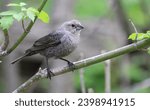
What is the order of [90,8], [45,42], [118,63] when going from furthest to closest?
[90,8] < [118,63] < [45,42]

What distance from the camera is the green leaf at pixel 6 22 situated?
3.04 metres

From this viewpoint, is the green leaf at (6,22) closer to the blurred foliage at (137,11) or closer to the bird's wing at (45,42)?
the bird's wing at (45,42)

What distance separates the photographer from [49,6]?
10.3 m

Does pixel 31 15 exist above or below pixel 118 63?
below

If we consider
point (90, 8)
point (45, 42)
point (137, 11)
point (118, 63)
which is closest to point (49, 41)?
point (45, 42)

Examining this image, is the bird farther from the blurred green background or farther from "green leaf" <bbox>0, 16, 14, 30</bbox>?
the blurred green background

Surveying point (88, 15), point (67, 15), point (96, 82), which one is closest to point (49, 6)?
point (88, 15)

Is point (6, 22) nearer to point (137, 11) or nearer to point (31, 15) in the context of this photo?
point (31, 15)

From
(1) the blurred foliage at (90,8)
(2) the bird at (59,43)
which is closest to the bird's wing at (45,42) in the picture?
(2) the bird at (59,43)

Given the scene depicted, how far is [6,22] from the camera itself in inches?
120

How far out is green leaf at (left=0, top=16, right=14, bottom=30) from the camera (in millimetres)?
3039

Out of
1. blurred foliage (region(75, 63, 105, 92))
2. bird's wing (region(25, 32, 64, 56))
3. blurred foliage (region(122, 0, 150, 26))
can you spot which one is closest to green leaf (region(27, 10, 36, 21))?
bird's wing (region(25, 32, 64, 56))

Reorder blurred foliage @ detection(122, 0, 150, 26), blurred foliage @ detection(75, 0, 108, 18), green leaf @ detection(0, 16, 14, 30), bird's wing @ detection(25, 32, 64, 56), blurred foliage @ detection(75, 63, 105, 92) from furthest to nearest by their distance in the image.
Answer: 1. blurred foliage @ detection(75, 0, 108, 18)
2. blurred foliage @ detection(75, 63, 105, 92)
3. blurred foliage @ detection(122, 0, 150, 26)
4. bird's wing @ detection(25, 32, 64, 56)
5. green leaf @ detection(0, 16, 14, 30)

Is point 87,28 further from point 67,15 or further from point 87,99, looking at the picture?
point 87,99
